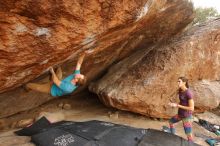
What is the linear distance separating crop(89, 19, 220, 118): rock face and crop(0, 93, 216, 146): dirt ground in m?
0.42

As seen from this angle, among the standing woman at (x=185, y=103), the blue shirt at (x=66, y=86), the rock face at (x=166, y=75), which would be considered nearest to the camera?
the blue shirt at (x=66, y=86)

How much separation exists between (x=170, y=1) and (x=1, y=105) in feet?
20.6

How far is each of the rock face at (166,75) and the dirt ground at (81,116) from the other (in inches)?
16.6

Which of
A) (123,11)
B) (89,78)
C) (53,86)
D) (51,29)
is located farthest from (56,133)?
(89,78)

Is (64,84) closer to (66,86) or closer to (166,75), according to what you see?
(66,86)

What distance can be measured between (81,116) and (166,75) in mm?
3464

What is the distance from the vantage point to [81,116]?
9.55m

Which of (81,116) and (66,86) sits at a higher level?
(66,86)

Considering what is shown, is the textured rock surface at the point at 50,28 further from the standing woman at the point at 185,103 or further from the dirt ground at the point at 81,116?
the dirt ground at the point at 81,116

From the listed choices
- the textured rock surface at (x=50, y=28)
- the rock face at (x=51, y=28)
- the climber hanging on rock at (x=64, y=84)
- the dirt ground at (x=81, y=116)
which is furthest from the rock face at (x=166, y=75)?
the climber hanging on rock at (x=64, y=84)

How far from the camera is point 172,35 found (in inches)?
425

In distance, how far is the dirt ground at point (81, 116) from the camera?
28.7 ft

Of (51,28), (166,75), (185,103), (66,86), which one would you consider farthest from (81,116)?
(51,28)

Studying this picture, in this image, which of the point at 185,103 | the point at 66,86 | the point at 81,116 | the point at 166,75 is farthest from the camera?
the point at 81,116
